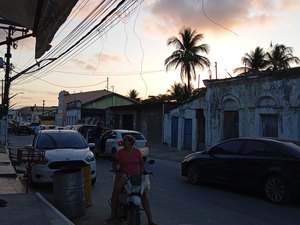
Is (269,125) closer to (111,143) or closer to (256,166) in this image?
(111,143)

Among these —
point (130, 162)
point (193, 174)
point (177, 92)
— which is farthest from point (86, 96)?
point (130, 162)

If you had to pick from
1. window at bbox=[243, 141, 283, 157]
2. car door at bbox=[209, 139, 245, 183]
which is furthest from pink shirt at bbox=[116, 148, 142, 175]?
car door at bbox=[209, 139, 245, 183]

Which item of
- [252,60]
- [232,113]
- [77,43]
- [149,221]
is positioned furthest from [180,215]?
[252,60]

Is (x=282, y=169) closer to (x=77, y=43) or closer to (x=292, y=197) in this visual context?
(x=292, y=197)

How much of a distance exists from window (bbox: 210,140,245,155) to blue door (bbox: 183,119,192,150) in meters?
17.7

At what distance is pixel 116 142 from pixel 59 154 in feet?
30.5

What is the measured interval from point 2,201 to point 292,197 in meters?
6.41

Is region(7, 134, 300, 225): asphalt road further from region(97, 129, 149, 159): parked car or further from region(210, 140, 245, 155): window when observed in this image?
region(97, 129, 149, 159): parked car

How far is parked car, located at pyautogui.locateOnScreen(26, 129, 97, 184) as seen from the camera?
11.6m

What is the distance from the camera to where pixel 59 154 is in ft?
38.9

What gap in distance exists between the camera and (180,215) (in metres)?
9.04

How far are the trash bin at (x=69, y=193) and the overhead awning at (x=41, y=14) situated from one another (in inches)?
107

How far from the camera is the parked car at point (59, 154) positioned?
11.6 m

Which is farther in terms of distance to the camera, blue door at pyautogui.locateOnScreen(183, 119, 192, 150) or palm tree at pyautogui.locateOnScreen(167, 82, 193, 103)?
palm tree at pyautogui.locateOnScreen(167, 82, 193, 103)
